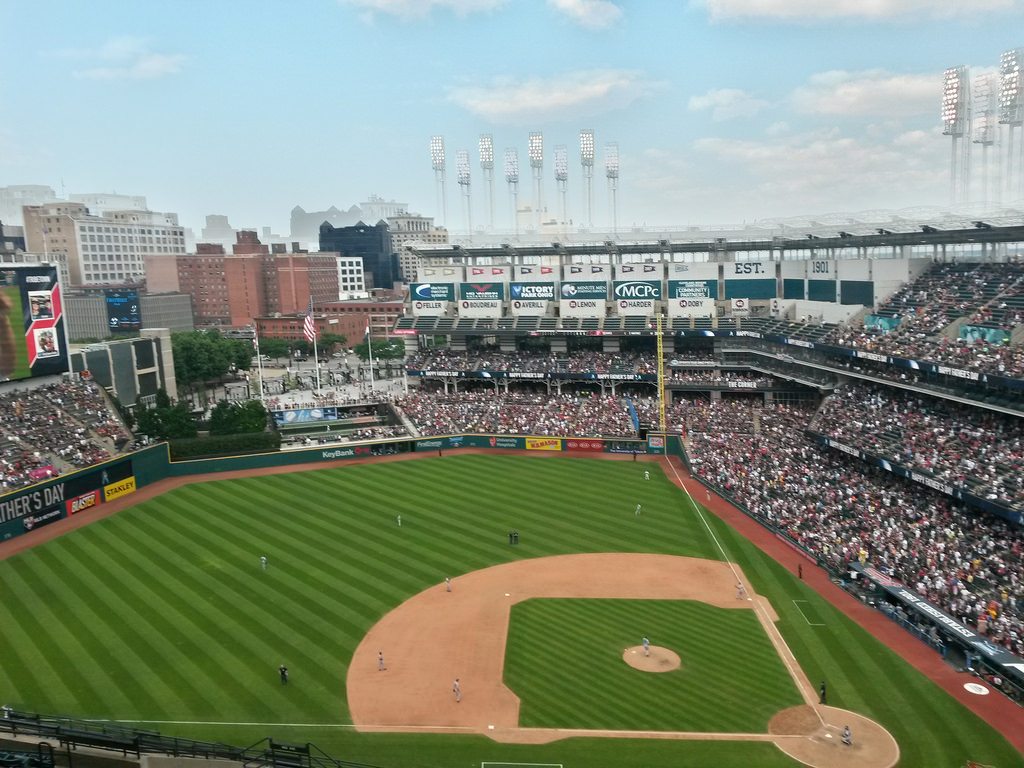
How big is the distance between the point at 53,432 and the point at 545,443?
3076 cm

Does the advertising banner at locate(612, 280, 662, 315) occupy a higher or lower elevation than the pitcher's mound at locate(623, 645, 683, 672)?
higher

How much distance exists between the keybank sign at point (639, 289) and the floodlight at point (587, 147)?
20.2 metres

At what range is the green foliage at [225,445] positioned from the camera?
161 feet

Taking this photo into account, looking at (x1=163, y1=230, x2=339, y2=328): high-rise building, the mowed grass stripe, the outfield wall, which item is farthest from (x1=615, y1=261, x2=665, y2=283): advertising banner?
(x1=163, y1=230, x2=339, y2=328): high-rise building

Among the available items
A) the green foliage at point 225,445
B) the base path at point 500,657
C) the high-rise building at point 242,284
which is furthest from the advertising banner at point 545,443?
the high-rise building at point 242,284

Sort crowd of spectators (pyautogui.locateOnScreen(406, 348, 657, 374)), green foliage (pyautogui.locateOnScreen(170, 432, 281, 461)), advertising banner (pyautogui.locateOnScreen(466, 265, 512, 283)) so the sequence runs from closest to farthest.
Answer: green foliage (pyautogui.locateOnScreen(170, 432, 281, 461)) < crowd of spectators (pyautogui.locateOnScreen(406, 348, 657, 374)) < advertising banner (pyautogui.locateOnScreen(466, 265, 512, 283))

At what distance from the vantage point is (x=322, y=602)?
29.4 meters

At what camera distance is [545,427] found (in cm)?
5566

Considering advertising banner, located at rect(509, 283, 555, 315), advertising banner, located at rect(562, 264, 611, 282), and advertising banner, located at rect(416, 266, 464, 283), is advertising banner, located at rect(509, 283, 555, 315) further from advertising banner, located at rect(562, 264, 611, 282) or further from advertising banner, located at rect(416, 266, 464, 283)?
advertising banner, located at rect(416, 266, 464, 283)

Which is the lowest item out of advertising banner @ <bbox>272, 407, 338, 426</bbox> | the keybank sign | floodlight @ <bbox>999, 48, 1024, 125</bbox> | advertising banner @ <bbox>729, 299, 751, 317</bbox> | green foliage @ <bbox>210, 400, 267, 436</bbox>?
advertising banner @ <bbox>272, 407, 338, 426</bbox>

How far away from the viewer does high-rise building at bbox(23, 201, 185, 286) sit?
502 feet

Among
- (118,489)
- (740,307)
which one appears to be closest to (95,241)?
(118,489)

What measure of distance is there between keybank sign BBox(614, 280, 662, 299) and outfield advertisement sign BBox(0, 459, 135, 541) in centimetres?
3978

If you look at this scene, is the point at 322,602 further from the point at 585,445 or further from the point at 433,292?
the point at 433,292
